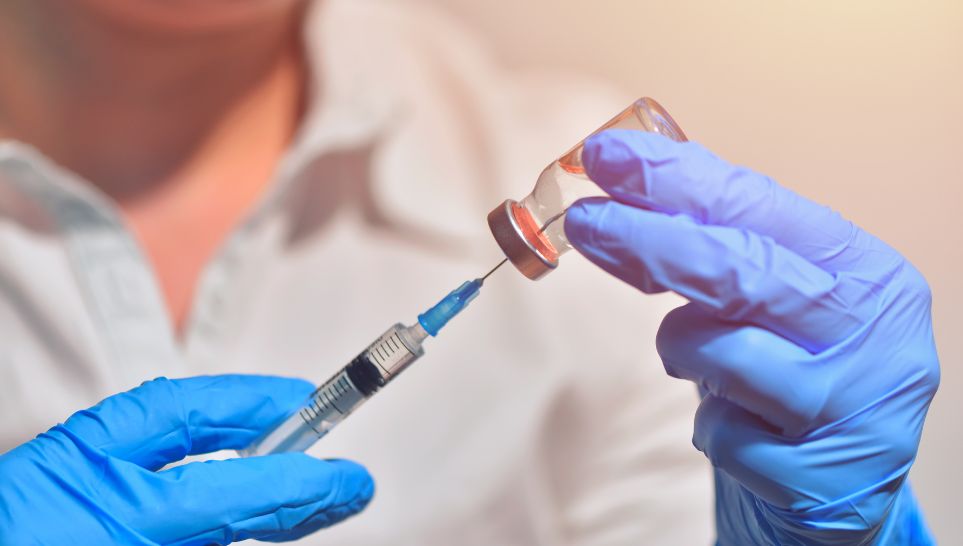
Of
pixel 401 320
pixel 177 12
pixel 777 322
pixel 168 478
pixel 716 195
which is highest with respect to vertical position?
pixel 177 12

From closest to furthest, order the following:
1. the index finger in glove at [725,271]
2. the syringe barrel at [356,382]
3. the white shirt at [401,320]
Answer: the index finger in glove at [725,271], the syringe barrel at [356,382], the white shirt at [401,320]

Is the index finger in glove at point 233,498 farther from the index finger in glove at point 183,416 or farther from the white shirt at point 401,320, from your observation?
the white shirt at point 401,320

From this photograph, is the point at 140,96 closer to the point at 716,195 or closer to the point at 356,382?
the point at 356,382

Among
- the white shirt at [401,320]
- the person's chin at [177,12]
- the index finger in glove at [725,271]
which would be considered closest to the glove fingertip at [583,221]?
the index finger in glove at [725,271]

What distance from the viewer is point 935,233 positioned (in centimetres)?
117

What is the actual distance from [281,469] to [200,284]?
449mm

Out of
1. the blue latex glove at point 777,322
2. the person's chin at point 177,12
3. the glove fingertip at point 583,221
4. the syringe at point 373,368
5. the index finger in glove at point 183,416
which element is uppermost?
the person's chin at point 177,12

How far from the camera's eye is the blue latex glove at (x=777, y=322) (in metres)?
0.66

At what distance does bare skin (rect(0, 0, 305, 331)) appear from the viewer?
1133mm

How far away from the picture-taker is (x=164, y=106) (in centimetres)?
124

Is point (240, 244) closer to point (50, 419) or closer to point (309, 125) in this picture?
point (309, 125)

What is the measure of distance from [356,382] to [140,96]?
0.70 meters

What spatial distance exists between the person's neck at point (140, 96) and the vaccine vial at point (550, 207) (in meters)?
0.64

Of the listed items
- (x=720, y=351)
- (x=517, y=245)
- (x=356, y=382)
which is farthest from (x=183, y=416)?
(x=720, y=351)
